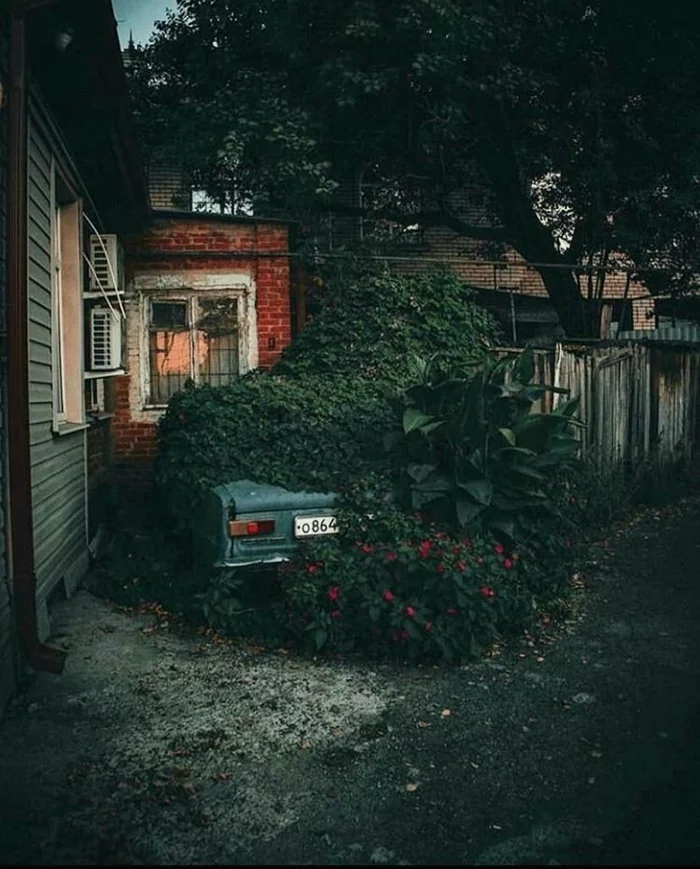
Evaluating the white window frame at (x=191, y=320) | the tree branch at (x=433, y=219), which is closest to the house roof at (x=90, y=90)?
the white window frame at (x=191, y=320)

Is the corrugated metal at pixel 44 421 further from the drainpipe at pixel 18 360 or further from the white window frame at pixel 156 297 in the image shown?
the white window frame at pixel 156 297

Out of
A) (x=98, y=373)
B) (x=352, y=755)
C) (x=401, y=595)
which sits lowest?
(x=352, y=755)

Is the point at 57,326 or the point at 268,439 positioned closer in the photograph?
the point at 268,439

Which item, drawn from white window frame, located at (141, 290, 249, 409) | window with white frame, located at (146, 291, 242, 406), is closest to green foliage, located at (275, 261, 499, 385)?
white window frame, located at (141, 290, 249, 409)

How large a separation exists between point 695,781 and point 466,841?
42.4 inches

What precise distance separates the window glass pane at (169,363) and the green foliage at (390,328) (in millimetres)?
1719

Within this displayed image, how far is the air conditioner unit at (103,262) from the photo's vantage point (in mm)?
7735

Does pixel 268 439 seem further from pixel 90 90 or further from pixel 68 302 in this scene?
pixel 90 90

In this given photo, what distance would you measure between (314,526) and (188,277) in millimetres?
5456

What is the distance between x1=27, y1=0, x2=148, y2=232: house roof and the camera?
4.77m

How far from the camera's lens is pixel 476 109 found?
488 inches

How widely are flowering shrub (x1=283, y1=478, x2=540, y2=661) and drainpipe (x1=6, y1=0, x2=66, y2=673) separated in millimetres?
1516

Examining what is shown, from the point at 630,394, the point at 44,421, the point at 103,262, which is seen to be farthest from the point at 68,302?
the point at 630,394

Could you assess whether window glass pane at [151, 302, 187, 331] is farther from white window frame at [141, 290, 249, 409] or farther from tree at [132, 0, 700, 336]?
tree at [132, 0, 700, 336]
